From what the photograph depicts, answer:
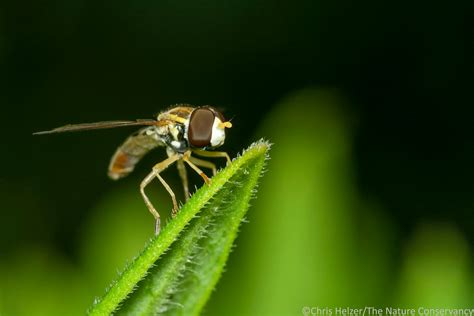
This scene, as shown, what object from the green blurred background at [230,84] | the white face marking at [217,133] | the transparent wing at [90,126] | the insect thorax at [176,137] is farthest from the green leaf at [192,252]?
the green blurred background at [230,84]

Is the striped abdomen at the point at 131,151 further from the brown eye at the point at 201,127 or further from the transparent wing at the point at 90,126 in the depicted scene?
the brown eye at the point at 201,127

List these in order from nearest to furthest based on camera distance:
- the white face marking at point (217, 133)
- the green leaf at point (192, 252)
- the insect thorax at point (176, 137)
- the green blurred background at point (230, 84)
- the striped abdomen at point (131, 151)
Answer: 1. the green leaf at point (192, 252)
2. the white face marking at point (217, 133)
3. the insect thorax at point (176, 137)
4. the striped abdomen at point (131, 151)
5. the green blurred background at point (230, 84)

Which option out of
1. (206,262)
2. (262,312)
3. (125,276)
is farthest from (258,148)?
(262,312)

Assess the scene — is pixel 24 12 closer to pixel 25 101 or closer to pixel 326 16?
pixel 25 101

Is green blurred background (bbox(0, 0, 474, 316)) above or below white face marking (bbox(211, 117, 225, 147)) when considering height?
above

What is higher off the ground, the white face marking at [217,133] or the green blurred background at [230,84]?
the green blurred background at [230,84]

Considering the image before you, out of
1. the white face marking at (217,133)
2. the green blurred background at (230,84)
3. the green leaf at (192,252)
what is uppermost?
the green blurred background at (230,84)

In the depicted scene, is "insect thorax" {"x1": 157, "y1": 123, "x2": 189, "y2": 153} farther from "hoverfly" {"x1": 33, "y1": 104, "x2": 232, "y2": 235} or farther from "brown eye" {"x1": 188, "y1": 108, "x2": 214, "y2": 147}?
"brown eye" {"x1": 188, "y1": 108, "x2": 214, "y2": 147}

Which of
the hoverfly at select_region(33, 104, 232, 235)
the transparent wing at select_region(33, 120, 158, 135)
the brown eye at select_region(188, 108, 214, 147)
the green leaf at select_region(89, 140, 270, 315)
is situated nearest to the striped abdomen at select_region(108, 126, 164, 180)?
the hoverfly at select_region(33, 104, 232, 235)
